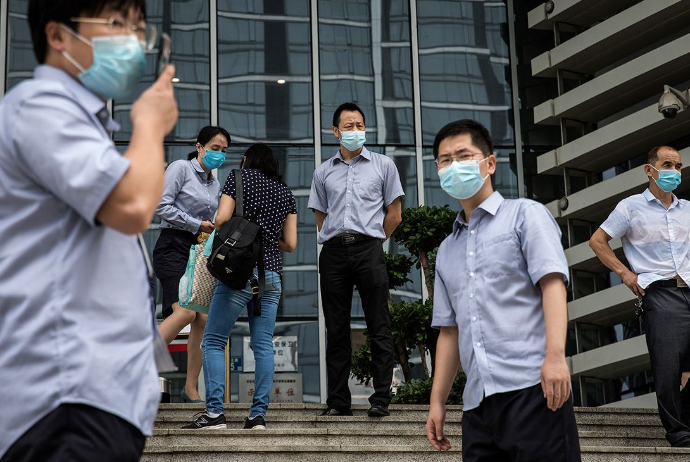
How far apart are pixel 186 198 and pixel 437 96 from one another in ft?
22.3

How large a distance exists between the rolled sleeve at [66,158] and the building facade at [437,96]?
33.8 feet

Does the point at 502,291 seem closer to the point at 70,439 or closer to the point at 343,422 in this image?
the point at 70,439

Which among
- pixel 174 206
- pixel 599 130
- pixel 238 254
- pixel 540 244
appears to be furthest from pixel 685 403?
pixel 599 130

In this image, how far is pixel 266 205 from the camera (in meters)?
6.46

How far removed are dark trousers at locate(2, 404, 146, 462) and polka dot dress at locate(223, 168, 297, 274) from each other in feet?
14.3

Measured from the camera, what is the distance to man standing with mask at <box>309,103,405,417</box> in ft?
22.9

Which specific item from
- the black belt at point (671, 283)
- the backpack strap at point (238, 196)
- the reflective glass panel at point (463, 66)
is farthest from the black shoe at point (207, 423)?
the reflective glass panel at point (463, 66)

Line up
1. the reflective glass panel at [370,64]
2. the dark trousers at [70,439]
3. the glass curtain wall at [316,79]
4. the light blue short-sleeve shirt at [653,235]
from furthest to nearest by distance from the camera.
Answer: the reflective glass panel at [370,64]
the glass curtain wall at [316,79]
the light blue short-sleeve shirt at [653,235]
the dark trousers at [70,439]

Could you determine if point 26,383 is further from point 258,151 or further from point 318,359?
point 318,359

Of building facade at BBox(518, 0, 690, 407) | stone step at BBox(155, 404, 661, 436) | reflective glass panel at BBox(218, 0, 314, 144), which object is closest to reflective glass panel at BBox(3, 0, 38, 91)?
reflective glass panel at BBox(218, 0, 314, 144)

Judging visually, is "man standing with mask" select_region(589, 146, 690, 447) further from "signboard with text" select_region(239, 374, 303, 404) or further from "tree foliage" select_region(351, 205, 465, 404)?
"signboard with text" select_region(239, 374, 303, 404)

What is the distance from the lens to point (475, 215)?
12.9 ft

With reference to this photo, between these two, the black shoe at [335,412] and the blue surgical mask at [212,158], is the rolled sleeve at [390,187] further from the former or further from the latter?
the black shoe at [335,412]

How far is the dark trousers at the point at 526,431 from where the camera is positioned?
137 inches
